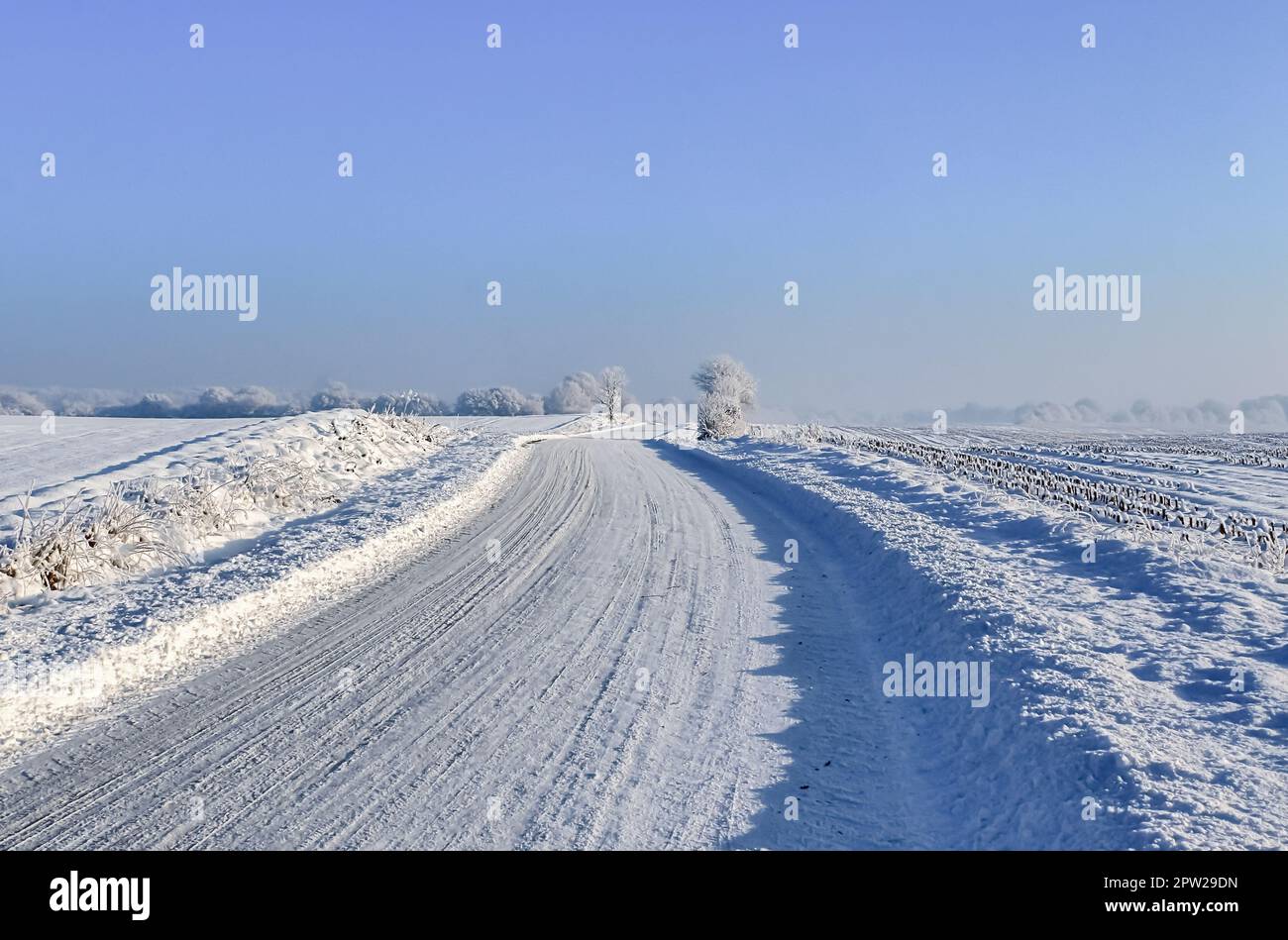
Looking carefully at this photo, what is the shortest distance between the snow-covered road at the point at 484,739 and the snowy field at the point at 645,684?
0.08 ft

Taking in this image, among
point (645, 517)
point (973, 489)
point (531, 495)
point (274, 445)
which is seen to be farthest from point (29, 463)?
point (973, 489)

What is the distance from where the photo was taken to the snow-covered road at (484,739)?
4.32 m

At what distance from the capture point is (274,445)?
15984mm

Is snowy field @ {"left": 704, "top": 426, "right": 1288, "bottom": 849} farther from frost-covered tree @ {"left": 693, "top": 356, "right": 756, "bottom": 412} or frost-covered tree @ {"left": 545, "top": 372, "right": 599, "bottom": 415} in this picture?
frost-covered tree @ {"left": 545, "top": 372, "right": 599, "bottom": 415}

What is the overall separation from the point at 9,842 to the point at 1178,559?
10.8m

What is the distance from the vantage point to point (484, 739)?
212 inches

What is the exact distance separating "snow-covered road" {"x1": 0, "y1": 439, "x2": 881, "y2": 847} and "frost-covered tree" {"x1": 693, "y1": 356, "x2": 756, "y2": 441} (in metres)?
42.3

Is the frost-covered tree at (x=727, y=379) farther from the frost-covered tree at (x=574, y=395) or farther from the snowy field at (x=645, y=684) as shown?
the snowy field at (x=645, y=684)

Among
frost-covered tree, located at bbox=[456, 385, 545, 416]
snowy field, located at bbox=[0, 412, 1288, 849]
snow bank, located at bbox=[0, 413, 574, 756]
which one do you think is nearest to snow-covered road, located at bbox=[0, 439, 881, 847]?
snowy field, located at bbox=[0, 412, 1288, 849]
